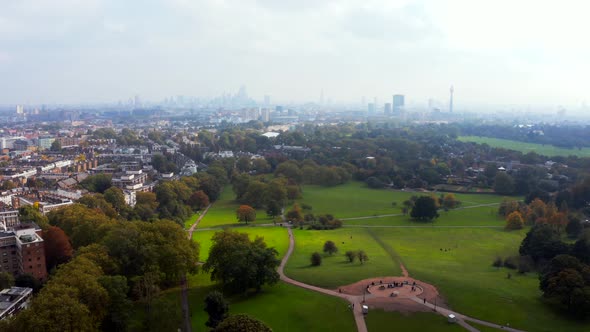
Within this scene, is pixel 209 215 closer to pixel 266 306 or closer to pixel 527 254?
pixel 266 306

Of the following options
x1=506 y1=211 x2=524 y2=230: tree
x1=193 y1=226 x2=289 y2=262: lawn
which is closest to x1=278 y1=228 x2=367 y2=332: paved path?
x1=193 y1=226 x2=289 y2=262: lawn

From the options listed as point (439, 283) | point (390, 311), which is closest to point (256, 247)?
point (390, 311)

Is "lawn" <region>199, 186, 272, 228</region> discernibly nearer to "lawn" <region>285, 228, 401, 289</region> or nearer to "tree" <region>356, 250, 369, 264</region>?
"lawn" <region>285, 228, 401, 289</region>

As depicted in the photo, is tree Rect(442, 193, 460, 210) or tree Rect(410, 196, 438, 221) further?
tree Rect(442, 193, 460, 210)

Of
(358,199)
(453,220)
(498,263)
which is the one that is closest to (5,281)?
(498,263)

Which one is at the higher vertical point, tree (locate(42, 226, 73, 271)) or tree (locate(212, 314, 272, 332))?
tree (locate(212, 314, 272, 332))

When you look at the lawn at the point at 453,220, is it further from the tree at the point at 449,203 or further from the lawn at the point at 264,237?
the lawn at the point at 264,237
